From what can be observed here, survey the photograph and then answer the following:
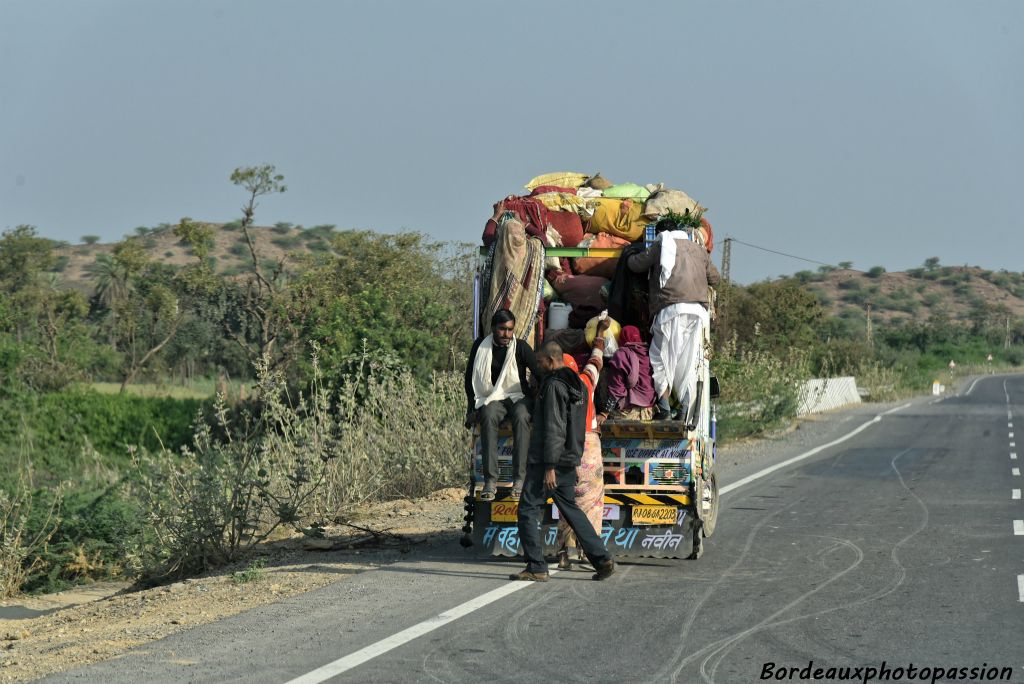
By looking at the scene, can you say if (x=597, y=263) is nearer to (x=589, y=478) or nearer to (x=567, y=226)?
(x=567, y=226)

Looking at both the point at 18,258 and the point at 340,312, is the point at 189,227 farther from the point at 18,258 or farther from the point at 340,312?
the point at 18,258

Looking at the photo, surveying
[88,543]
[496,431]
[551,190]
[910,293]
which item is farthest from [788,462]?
[910,293]

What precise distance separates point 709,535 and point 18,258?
8067 cm

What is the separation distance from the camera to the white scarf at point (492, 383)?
11.2 m

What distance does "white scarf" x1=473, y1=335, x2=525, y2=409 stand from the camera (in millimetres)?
11180

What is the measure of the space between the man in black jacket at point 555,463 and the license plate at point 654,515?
30.8 inches

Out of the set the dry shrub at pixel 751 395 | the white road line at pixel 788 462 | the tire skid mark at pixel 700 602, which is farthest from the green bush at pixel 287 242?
the tire skid mark at pixel 700 602

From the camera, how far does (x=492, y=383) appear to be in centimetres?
1123

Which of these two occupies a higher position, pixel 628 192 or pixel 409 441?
pixel 628 192

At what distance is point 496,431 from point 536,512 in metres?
0.96

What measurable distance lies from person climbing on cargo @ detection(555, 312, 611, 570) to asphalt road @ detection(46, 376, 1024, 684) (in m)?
0.38

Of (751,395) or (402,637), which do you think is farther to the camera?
(751,395)

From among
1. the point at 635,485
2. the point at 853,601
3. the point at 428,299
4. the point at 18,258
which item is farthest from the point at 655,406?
the point at 18,258

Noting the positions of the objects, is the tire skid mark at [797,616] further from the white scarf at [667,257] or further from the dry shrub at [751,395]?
the dry shrub at [751,395]
